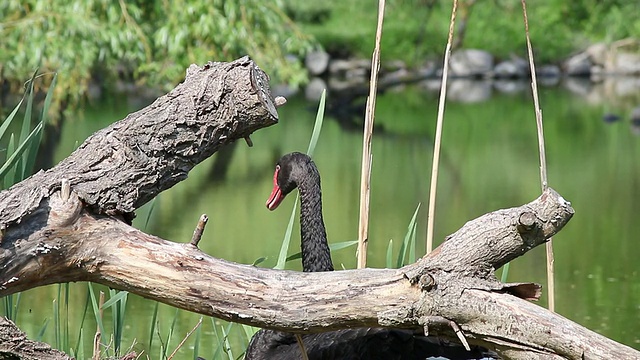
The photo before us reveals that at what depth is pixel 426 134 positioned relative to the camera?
44.8 feet

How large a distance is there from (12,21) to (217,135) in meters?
6.48

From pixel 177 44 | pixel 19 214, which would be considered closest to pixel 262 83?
pixel 19 214

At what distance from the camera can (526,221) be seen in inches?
72.6

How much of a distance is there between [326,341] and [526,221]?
3.54 feet

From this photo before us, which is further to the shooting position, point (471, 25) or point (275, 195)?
point (471, 25)

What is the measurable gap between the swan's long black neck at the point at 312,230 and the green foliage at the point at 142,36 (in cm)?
448

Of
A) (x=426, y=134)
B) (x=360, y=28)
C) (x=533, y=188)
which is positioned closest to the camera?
(x=533, y=188)

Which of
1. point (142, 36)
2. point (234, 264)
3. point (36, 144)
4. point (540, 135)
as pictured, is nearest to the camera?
point (234, 264)

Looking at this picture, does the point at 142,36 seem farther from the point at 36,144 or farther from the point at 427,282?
the point at 427,282

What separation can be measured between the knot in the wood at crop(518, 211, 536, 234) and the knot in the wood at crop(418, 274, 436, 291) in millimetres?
178

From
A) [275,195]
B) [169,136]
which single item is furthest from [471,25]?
[169,136]

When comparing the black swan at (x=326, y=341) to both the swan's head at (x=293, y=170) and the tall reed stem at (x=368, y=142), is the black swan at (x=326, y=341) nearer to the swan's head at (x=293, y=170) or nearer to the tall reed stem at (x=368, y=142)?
the swan's head at (x=293, y=170)

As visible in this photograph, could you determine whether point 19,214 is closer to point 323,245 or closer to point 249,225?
point 323,245

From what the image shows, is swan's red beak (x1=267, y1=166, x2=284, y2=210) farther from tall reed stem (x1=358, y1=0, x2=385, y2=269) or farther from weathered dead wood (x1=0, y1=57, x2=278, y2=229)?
weathered dead wood (x1=0, y1=57, x2=278, y2=229)
